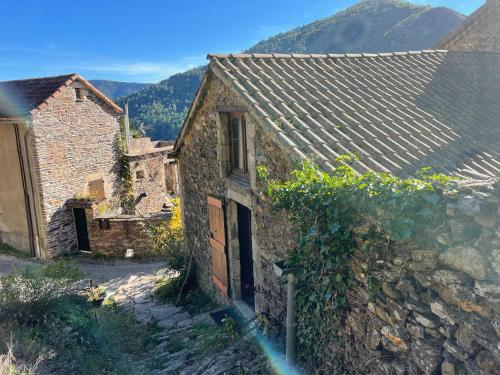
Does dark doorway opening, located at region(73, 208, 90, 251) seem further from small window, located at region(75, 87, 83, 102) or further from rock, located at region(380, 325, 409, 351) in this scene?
rock, located at region(380, 325, 409, 351)

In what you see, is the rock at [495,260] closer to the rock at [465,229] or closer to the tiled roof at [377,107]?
the rock at [465,229]

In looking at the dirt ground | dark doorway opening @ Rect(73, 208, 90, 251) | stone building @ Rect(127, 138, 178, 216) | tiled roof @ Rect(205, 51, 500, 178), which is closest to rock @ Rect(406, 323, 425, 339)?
tiled roof @ Rect(205, 51, 500, 178)

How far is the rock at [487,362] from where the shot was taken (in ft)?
7.06

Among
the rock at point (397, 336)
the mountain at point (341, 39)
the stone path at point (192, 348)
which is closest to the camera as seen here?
the rock at point (397, 336)

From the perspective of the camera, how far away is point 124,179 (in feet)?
56.2

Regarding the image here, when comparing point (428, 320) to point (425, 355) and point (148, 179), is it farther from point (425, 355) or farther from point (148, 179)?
point (148, 179)

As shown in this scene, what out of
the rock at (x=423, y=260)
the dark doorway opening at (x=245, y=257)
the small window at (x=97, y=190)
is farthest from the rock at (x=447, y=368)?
the small window at (x=97, y=190)

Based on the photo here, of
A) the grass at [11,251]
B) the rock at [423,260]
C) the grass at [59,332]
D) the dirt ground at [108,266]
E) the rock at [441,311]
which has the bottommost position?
the dirt ground at [108,266]

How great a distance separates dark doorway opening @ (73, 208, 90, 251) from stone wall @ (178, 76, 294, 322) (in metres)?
6.80

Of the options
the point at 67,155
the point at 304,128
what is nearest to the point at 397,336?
the point at 304,128

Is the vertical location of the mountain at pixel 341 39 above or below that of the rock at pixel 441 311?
above

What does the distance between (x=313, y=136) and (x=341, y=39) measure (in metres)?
66.2

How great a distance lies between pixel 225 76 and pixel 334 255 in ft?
12.2

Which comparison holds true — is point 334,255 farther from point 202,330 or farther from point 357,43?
point 357,43
